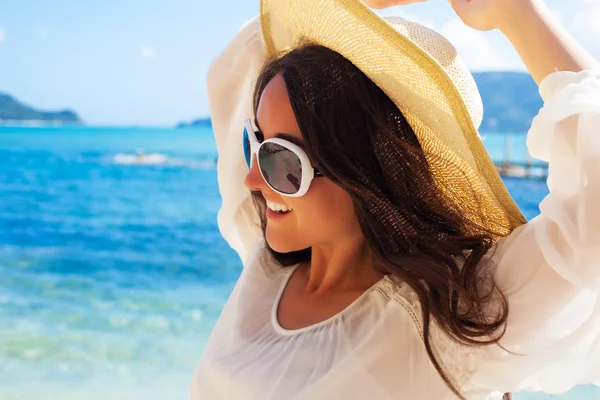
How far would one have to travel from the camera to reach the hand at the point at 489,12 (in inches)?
43.6

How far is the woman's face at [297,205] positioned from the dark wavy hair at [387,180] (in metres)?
0.03

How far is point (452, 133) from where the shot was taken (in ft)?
3.64

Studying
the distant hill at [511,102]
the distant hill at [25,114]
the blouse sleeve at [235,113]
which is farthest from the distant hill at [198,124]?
the blouse sleeve at [235,113]

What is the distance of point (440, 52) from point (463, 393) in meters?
0.59

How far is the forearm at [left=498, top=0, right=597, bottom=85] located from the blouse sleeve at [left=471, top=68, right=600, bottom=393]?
0.06 metres

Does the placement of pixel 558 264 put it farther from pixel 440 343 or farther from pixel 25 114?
pixel 25 114

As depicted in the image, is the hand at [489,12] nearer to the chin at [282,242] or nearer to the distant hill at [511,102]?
the chin at [282,242]

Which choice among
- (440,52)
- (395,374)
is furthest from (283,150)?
(395,374)

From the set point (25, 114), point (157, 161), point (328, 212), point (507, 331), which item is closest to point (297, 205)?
point (328, 212)

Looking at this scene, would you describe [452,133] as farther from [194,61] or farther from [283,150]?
[194,61]

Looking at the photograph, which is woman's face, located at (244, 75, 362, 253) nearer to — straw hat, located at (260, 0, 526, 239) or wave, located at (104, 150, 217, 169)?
straw hat, located at (260, 0, 526, 239)

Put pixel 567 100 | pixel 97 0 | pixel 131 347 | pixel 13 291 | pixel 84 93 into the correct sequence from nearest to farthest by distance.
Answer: pixel 567 100
pixel 131 347
pixel 13 291
pixel 97 0
pixel 84 93

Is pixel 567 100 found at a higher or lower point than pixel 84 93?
lower

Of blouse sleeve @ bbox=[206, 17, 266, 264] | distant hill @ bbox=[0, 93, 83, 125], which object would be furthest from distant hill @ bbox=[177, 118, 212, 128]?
blouse sleeve @ bbox=[206, 17, 266, 264]
